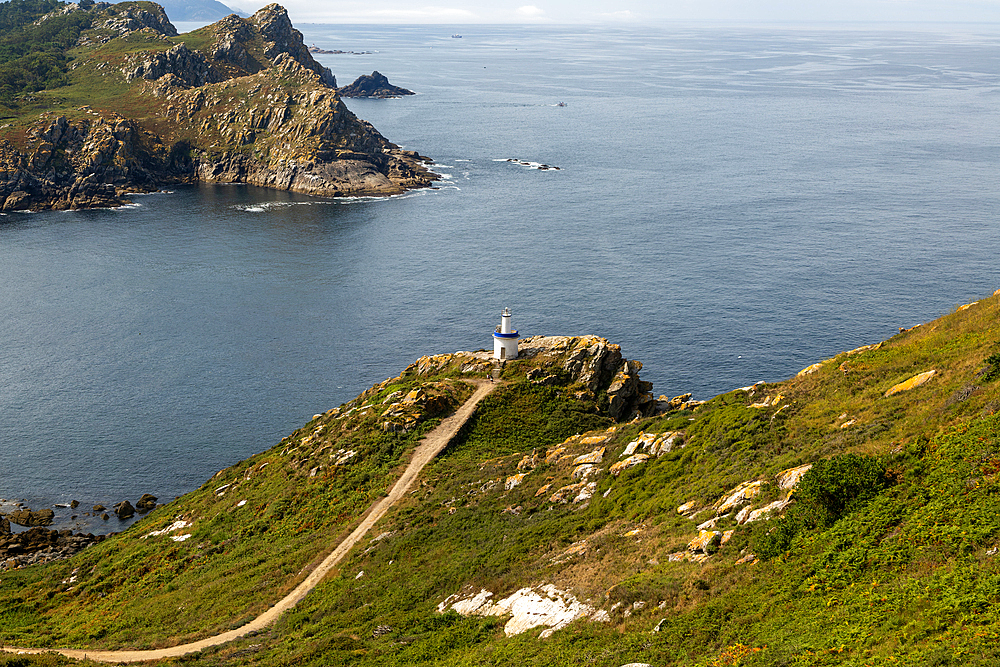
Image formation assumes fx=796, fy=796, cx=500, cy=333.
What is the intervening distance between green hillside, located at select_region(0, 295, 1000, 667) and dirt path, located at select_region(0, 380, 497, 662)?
0.94 meters

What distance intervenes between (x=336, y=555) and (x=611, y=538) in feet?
66.6

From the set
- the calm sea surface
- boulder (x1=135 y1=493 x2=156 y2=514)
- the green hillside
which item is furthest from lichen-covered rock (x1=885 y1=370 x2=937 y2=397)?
boulder (x1=135 y1=493 x2=156 y2=514)

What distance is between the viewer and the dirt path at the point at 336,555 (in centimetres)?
4222

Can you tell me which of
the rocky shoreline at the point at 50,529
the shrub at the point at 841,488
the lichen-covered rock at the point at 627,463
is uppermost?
the shrub at the point at 841,488

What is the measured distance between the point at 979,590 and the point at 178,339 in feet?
384

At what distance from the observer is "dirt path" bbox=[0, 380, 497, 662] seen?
4222 centimetres

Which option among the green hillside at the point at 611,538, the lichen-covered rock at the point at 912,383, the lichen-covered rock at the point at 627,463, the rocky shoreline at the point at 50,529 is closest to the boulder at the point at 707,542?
the green hillside at the point at 611,538

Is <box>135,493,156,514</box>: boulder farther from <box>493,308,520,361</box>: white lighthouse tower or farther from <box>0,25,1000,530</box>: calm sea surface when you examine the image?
<box>493,308,520,361</box>: white lighthouse tower

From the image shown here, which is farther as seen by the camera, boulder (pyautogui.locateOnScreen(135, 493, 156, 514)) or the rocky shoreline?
boulder (pyautogui.locateOnScreen(135, 493, 156, 514))

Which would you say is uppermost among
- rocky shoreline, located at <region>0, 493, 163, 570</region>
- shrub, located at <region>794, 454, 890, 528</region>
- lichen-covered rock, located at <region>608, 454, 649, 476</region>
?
shrub, located at <region>794, 454, 890, 528</region>

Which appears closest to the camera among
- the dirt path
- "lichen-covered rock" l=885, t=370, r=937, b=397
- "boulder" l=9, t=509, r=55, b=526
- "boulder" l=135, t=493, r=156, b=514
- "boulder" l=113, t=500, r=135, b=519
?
"lichen-covered rock" l=885, t=370, r=937, b=397

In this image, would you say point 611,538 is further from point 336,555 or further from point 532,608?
point 336,555

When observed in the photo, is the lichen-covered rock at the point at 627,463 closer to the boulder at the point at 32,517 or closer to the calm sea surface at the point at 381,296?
the calm sea surface at the point at 381,296

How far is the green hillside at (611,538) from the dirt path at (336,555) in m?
0.94
